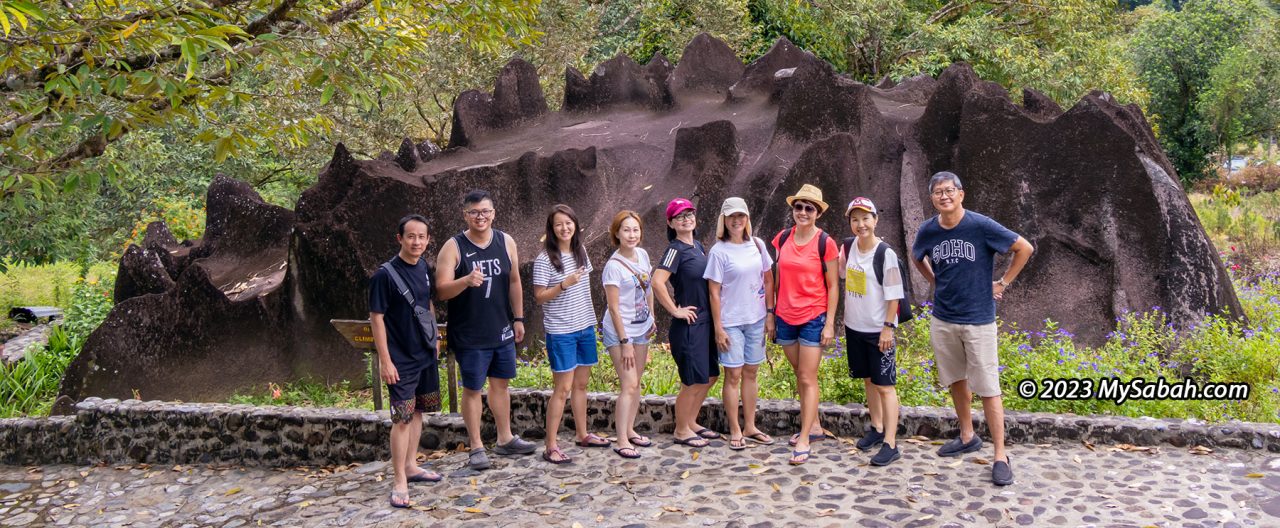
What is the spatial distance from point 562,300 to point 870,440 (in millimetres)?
2000

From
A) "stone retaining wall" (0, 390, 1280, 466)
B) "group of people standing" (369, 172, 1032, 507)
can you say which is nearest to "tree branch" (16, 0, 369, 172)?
"stone retaining wall" (0, 390, 1280, 466)

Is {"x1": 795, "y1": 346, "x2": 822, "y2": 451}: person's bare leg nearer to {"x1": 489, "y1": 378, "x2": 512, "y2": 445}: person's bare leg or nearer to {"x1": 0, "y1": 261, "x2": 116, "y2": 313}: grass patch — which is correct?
{"x1": 489, "y1": 378, "x2": 512, "y2": 445}: person's bare leg

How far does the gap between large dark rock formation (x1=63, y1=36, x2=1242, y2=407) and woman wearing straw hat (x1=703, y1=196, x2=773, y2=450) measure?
145 inches

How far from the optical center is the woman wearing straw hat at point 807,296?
5.93 metres

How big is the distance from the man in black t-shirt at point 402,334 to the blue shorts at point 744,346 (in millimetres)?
1719

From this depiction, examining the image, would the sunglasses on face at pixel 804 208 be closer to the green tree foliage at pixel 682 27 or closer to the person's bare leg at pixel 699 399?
the person's bare leg at pixel 699 399

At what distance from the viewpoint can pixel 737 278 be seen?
599 centimetres

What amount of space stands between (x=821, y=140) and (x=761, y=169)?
0.69m

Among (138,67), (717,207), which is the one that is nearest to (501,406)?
(138,67)

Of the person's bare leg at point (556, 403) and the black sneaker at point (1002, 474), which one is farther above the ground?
the person's bare leg at point (556, 403)

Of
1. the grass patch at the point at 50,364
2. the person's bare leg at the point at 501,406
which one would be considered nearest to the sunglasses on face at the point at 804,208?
the person's bare leg at the point at 501,406

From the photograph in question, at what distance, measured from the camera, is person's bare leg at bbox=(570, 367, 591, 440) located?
6.13 m

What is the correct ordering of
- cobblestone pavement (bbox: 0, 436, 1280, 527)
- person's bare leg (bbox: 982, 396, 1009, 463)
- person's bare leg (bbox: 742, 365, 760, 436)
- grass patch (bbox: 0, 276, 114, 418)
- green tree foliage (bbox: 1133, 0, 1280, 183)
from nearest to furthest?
cobblestone pavement (bbox: 0, 436, 1280, 527)
person's bare leg (bbox: 982, 396, 1009, 463)
person's bare leg (bbox: 742, 365, 760, 436)
grass patch (bbox: 0, 276, 114, 418)
green tree foliage (bbox: 1133, 0, 1280, 183)

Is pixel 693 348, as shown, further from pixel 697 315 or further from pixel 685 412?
pixel 685 412
